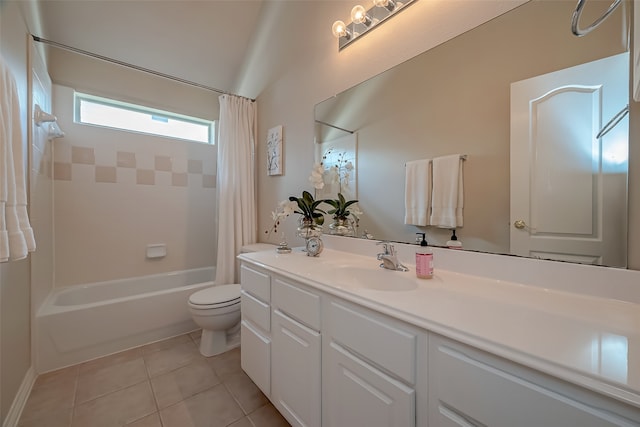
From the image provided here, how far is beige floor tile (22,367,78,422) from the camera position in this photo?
1.34 meters

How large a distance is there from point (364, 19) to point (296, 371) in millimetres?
1951

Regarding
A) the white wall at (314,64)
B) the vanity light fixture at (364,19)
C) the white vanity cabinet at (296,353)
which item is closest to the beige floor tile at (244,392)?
the white vanity cabinet at (296,353)

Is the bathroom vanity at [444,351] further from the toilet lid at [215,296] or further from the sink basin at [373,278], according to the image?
the toilet lid at [215,296]

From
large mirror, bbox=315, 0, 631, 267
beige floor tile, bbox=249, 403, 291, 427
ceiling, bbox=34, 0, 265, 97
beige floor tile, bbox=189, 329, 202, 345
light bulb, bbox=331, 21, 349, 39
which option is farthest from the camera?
beige floor tile, bbox=189, 329, 202, 345

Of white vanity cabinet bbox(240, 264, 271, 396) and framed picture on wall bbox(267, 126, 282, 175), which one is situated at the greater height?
framed picture on wall bbox(267, 126, 282, 175)

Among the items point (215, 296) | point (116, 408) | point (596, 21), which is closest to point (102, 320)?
point (116, 408)

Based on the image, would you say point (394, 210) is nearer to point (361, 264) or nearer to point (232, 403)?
point (361, 264)

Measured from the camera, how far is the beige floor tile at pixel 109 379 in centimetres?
149

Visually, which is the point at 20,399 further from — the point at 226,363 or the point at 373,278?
the point at 373,278

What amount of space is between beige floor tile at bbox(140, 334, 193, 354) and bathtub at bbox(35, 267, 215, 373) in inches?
1.8

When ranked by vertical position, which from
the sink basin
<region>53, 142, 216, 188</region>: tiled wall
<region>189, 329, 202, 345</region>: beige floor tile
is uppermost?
<region>53, 142, 216, 188</region>: tiled wall

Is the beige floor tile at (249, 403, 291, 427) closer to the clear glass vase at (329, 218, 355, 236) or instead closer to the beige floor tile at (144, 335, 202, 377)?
the beige floor tile at (144, 335, 202, 377)

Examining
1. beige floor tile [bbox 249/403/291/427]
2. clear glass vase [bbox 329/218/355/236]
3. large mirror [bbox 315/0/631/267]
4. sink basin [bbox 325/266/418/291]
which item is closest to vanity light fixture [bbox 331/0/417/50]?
large mirror [bbox 315/0/631/267]

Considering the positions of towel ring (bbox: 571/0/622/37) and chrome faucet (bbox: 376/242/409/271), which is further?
chrome faucet (bbox: 376/242/409/271)
